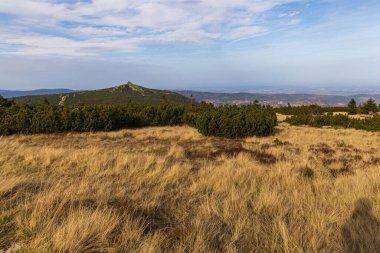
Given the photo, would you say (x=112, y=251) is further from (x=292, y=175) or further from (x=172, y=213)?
(x=292, y=175)

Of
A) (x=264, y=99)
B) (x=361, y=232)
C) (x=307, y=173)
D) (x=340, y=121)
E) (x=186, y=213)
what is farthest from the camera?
(x=264, y=99)

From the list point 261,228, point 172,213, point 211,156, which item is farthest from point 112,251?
point 211,156

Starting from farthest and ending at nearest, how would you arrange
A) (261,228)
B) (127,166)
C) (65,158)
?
(65,158)
(127,166)
(261,228)

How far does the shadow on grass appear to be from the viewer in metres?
3.12

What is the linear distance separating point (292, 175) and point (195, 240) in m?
4.53

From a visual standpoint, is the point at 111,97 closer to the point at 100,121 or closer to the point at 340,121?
the point at 100,121

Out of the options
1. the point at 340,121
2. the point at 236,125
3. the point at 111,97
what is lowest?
the point at 340,121

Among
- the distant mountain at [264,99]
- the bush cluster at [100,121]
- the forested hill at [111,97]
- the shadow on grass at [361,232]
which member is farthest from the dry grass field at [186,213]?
the distant mountain at [264,99]

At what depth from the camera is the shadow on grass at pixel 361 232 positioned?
123 inches

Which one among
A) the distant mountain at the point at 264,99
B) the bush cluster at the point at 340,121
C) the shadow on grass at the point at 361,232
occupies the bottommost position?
the distant mountain at the point at 264,99

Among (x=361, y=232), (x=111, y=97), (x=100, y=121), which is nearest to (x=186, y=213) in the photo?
(x=361, y=232)

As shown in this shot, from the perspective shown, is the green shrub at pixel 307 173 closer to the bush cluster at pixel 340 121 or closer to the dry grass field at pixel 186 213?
the dry grass field at pixel 186 213

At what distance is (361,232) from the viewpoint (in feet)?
11.4

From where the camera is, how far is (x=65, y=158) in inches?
327
